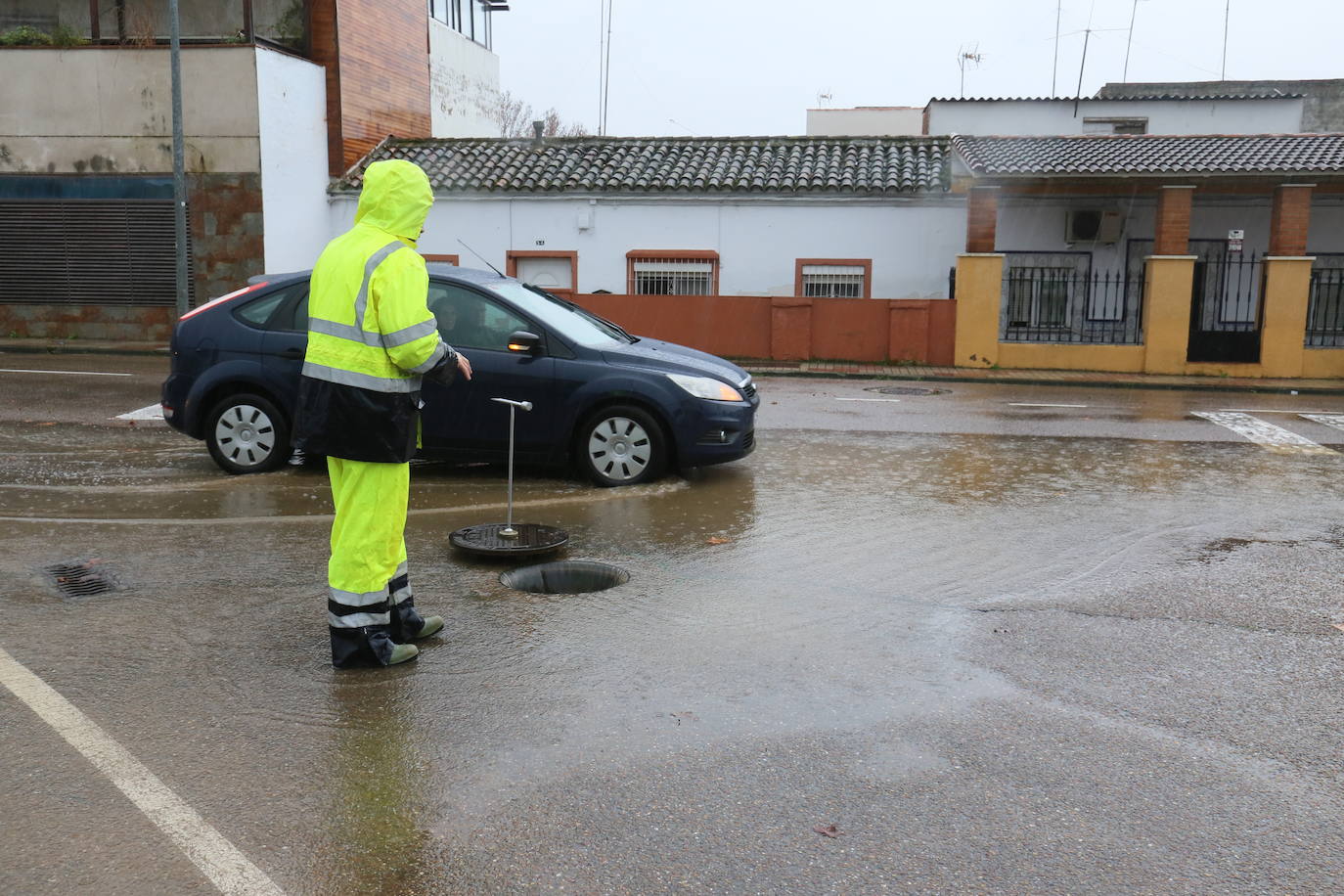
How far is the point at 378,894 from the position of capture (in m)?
3.03

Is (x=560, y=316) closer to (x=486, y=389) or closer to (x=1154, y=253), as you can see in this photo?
(x=486, y=389)

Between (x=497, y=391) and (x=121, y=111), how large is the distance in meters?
16.6

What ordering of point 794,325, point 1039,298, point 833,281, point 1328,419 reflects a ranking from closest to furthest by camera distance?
point 1328,419, point 794,325, point 1039,298, point 833,281

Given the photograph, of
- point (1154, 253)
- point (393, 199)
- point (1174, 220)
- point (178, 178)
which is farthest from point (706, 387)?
point (1174, 220)

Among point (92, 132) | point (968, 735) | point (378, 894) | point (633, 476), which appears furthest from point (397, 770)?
point (92, 132)

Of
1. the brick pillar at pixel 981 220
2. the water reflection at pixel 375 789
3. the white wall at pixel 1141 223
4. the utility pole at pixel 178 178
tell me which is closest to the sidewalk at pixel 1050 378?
the brick pillar at pixel 981 220

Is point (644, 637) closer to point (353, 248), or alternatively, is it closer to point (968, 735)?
point (968, 735)

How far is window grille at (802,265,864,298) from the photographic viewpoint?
23031mm

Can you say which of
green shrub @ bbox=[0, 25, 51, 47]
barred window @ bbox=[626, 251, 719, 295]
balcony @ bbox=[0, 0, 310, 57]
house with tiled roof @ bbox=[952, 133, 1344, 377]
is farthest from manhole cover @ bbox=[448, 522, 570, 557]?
green shrub @ bbox=[0, 25, 51, 47]

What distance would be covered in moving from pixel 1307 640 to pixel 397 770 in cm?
397

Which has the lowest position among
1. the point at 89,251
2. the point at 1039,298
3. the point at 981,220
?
the point at 1039,298

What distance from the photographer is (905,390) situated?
16703mm

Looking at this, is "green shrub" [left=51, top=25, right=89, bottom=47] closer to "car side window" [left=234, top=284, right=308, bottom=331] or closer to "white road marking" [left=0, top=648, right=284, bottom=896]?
"car side window" [left=234, top=284, right=308, bottom=331]

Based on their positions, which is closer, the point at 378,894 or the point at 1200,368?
the point at 378,894
